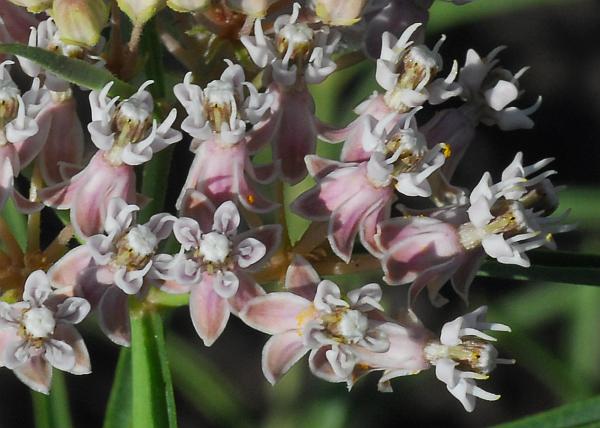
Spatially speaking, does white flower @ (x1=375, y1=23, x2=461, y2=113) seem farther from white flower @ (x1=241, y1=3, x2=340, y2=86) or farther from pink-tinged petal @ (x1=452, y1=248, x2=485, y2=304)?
pink-tinged petal @ (x1=452, y1=248, x2=485, y2=304)

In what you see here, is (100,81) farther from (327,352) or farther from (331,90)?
(331,90)

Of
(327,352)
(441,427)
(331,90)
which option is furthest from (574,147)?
(327,352)

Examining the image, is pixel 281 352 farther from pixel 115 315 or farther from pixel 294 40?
pixel 294 40

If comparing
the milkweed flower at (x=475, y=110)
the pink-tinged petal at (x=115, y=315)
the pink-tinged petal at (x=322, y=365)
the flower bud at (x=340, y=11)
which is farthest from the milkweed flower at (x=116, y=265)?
the milkweed flower at (x=475, y=110)

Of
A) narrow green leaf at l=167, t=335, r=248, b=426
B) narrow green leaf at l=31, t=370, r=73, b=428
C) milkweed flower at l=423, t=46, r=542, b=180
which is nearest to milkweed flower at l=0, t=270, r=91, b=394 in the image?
narrow green leaf at l=31, t=370, r=73, b=428

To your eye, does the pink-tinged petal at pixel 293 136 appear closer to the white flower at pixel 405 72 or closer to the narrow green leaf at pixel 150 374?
the white flower at pixel 405 72

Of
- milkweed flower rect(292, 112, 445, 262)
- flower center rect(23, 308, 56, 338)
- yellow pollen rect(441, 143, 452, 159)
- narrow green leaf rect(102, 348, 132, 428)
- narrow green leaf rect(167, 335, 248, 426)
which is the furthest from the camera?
narrow green leaf rect(167, 335, 248, 426)

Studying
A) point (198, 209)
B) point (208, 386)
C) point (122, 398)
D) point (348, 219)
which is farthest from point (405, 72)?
point (208, 386)
